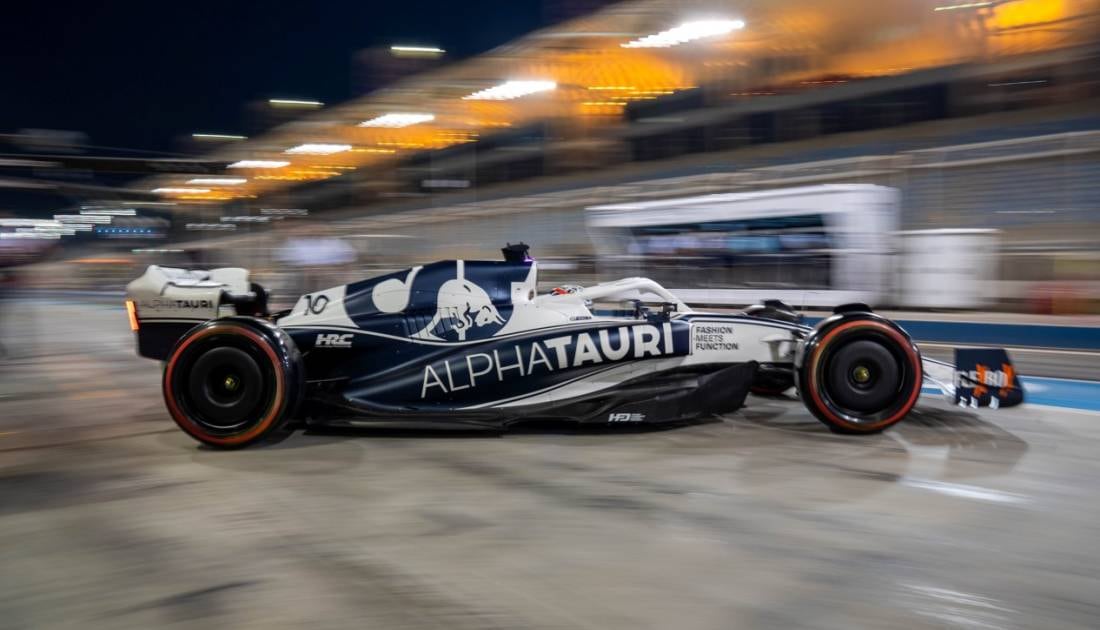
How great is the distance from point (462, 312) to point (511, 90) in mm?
22428

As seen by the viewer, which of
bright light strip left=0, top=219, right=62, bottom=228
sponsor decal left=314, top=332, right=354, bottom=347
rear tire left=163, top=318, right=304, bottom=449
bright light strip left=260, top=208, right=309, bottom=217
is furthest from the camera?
bright light strip left=260, top=208, right=309, bottom=217

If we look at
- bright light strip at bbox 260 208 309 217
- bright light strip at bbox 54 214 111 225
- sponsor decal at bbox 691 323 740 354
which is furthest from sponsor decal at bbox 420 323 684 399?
bright light strip at bbox 260 208 309 217

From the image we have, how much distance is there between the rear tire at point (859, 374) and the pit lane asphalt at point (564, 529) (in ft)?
0.61

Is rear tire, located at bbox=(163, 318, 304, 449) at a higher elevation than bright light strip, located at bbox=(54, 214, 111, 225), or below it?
below

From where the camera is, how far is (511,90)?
26484mm

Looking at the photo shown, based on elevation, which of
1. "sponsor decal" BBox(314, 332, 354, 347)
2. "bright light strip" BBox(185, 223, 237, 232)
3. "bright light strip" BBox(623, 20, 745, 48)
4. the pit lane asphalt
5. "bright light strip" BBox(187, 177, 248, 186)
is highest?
A: "bright light strip" BBox(623, 20, 745, 48)

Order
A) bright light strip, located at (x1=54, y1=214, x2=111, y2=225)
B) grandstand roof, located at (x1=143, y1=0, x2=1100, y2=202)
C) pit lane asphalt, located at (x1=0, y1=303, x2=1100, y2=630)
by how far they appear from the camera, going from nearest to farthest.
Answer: pit lane asphalt, located at (x1=0, y1=303, x2=1100, y2=630), grandstand roof, located at (x1=143, y1=0, x2=1100, y2=202), bright light strip, located at (x1=54, y1=214, x2=111, y2=225)

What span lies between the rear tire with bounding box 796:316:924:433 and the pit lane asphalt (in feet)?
0.61

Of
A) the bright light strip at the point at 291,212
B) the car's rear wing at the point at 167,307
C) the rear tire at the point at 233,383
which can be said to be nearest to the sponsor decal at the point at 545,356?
the rear tire at the point at 233,383

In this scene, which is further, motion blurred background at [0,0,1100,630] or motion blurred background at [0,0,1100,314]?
motion blurred background at [0,0,1100,314]

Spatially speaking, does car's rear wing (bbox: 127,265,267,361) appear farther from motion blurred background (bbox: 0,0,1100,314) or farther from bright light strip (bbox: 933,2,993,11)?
bright light strip (bbox: 933,2,993,11)

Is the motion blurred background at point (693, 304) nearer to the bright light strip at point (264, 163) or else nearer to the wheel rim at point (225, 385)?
the wheel rim at point (225, 385)

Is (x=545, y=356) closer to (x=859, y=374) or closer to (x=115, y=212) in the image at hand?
(x=859, y=374)

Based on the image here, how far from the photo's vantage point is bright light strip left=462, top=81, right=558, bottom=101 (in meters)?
25.0
